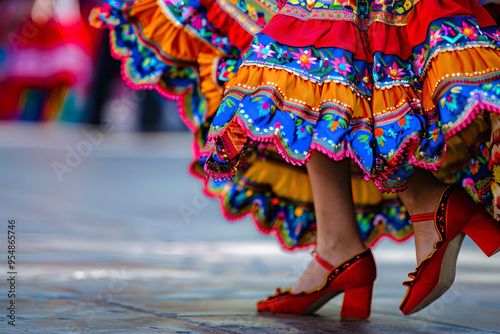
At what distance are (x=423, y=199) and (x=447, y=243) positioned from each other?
0.34ft

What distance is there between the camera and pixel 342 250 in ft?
4.64

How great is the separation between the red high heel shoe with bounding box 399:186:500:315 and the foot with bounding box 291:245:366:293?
13 centimetres

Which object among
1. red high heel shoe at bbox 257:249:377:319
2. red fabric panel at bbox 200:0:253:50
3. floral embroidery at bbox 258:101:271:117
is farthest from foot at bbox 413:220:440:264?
red fabric panel at bbox 200:0:253:50

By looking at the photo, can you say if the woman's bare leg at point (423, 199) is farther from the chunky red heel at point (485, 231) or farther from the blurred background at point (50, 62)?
the blurred background at point (50, 62)

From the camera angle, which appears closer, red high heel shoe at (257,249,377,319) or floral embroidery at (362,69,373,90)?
floral embroidery at (362,69,373,90)

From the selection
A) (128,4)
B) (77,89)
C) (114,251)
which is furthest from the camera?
(77,89)

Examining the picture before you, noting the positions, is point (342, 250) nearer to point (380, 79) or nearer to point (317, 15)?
point (380, 79)

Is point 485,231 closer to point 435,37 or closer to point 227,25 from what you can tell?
point 435,37

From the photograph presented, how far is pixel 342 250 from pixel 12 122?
790cm

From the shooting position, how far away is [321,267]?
143 cm

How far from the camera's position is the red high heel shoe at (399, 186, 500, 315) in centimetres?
130

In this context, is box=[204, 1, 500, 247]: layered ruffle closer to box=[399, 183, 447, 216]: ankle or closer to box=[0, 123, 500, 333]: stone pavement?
box=[399, 183, 447, 216]: ankle

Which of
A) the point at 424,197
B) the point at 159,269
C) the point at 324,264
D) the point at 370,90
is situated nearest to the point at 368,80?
the point at 370,90

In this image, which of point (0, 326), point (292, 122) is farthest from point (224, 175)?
point (0, 326)
